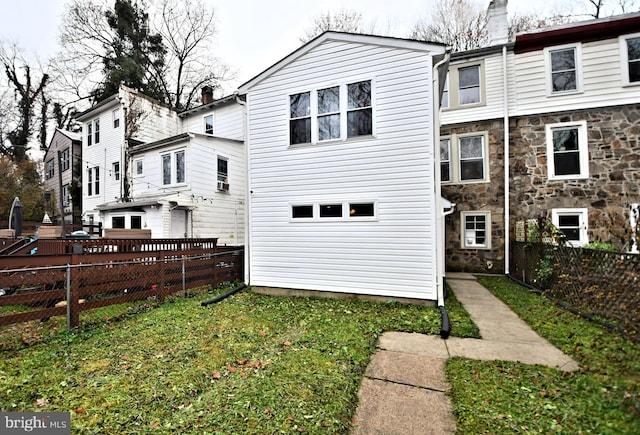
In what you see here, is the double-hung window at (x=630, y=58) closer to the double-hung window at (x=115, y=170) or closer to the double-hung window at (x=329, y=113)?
A: the double-hung window at (x=329, y=113)

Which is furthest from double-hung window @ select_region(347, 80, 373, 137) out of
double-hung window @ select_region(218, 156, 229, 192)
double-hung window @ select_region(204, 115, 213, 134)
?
double-hung window @ select_region(204, 115, 213, 134)

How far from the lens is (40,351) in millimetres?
3754

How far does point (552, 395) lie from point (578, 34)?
451 inches

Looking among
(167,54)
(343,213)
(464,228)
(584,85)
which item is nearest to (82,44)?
(167,54)

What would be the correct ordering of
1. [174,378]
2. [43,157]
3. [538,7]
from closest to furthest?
[174,378] < [538,7] < [43,157]

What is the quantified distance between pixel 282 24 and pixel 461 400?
2146 centimetres

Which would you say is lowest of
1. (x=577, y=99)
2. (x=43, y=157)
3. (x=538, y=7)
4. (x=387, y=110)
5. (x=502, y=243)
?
(x=502, y=243)

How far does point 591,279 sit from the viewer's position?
5023mm

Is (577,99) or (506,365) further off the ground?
(577,99)

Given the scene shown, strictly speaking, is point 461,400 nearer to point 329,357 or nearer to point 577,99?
point 329,357

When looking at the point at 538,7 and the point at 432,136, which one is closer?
the point at 432,136

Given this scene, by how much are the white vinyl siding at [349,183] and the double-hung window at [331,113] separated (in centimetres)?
15

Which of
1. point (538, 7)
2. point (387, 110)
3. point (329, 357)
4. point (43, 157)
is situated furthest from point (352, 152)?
point (43, 157)

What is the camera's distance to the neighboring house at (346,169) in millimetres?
5852
